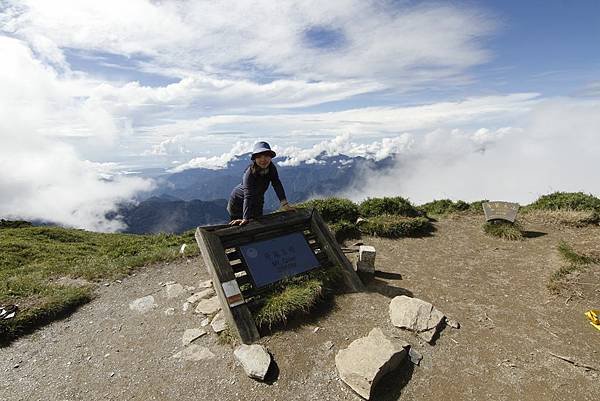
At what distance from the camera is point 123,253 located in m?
16.0

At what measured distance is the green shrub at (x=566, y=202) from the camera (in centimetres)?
1676

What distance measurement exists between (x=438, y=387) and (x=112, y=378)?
6.02 m

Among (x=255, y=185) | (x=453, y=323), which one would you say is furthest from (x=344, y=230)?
(x=453, y=323)

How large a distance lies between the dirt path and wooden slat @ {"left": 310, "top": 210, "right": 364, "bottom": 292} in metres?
0.47

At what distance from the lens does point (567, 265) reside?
1082 cm

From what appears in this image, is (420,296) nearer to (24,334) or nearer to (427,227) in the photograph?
(427,227)

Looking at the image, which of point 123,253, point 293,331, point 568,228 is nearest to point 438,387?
point 293,331

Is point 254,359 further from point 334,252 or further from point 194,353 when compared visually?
point 334,252

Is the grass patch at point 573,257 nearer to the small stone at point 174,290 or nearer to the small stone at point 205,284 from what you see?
the small stone at point 205,284

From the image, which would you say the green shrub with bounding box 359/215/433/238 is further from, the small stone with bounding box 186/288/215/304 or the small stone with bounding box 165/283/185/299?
the small stone with bounding box 165/283/185/299

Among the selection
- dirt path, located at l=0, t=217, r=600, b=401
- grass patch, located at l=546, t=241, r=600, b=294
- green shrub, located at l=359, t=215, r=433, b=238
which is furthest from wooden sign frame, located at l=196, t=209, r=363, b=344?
grass patch, located at l=546, t=241, r=600, b=294

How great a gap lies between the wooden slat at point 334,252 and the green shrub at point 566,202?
13324mm

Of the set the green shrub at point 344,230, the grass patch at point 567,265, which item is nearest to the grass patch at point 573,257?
the grass patch at point 567,265

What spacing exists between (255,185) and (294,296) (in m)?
3.04
